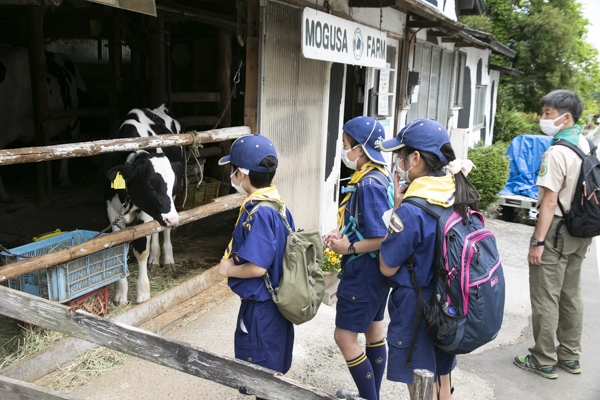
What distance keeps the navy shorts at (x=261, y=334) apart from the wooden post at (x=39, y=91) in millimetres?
5510

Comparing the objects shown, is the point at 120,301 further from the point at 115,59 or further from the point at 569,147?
the point at 115,59

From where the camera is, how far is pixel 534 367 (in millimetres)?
4203

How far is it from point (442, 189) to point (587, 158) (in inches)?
77.1

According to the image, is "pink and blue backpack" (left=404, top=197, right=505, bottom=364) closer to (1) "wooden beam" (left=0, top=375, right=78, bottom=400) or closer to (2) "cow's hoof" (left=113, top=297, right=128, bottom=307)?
(1) "wooden beam" (left=0, top=375, right=78, bottom=400)

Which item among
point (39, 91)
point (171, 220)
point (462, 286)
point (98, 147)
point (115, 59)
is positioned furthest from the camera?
point (115, 59)

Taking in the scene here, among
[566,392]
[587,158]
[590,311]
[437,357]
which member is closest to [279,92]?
[587,158]

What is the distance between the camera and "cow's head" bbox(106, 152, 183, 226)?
418 cm

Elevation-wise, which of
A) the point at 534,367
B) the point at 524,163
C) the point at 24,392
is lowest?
the point at 534,367

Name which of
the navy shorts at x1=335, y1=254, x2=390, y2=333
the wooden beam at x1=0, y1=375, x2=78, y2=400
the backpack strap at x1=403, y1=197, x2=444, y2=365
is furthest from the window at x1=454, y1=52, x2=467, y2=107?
the wooden beam at x1=0, y1=375, x2=78, y2=400

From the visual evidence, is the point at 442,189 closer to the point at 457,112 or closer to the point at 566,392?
the point at 566,392

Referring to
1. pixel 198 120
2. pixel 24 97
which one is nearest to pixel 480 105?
pixel 198 120

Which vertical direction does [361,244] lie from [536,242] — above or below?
above

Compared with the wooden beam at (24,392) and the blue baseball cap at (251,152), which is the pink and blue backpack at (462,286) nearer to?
the blue baseball cap at (251,152)

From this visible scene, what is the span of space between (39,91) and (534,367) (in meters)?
6.65
